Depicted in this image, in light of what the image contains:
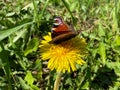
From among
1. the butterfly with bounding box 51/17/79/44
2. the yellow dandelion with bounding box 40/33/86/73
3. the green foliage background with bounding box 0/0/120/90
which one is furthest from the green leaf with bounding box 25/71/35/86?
the butterfly with bounding box 51/17/79/44

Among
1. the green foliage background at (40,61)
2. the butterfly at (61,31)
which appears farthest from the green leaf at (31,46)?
the butterfly at (61,31)

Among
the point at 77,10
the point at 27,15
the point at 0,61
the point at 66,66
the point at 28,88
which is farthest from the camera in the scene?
the point at 77,10

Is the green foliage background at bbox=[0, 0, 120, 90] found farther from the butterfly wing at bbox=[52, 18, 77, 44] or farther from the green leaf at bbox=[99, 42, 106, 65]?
the butterfly wing at bbox=[52, 18, 77, 44]

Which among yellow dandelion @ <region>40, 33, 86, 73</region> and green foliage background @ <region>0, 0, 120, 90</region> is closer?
yellow dandelion @ <region>40, 33, 86, 73</region>

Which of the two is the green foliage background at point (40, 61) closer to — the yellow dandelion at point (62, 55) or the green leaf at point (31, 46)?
the green leaf at point (31, 46)

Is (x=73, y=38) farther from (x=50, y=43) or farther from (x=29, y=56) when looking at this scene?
(x=29, y=56)

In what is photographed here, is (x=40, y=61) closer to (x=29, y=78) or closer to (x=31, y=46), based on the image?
(x=31, y=46)

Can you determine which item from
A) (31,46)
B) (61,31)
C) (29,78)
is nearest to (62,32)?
(61,31)

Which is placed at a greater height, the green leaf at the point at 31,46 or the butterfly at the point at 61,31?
the butterfly at the point at 61,31

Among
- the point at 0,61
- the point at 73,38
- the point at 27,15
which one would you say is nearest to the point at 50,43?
the point at 73,38

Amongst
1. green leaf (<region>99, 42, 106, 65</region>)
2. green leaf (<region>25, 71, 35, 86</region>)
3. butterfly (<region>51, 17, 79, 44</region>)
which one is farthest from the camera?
green leaf (<region>99, 42, 106, 65</region>)

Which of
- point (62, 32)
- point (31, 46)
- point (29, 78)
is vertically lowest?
point (29, 78)
